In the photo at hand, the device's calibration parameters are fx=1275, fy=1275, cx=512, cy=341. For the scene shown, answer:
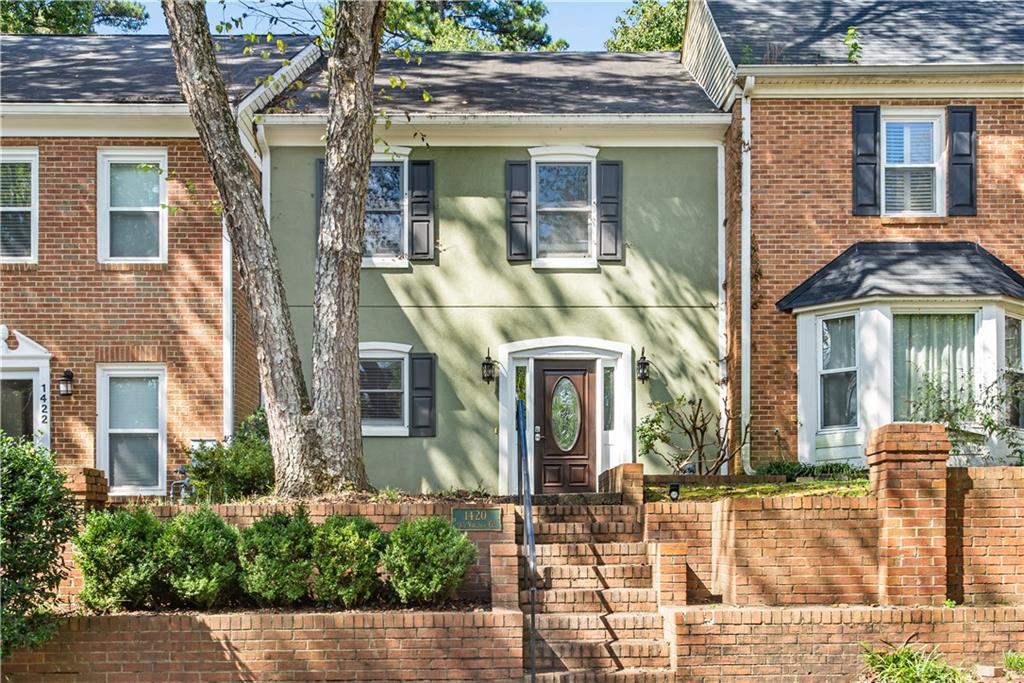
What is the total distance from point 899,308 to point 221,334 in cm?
818

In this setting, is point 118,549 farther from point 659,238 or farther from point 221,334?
point 659,238

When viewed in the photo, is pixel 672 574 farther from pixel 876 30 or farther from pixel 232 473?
pixel 876 30

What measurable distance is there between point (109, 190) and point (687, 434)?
789 centimetres

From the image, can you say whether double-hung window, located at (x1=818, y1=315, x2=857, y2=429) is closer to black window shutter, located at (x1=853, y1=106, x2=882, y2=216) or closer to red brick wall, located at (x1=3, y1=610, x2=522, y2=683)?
black window shutter, located at (x1=853, y1=106, x2=882, y2=216)

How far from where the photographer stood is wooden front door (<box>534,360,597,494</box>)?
16.7 metres

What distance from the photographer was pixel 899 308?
15109 mm

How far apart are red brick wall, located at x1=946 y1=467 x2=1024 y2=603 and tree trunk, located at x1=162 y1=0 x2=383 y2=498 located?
5150 millimetres

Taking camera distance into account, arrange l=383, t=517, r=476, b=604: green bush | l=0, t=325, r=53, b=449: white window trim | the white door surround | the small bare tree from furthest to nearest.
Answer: the white door surround < the small bare tree < l=0, t=325, r=53, b=449: white window trim < l=383, t=517, r=476, b=604: green bush

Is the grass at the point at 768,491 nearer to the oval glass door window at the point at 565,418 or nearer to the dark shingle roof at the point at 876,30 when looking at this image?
the oval glass door window at the point at 565,418

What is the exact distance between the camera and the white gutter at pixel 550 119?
53.9ft

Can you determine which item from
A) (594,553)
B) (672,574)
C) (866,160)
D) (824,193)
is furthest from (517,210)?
(672,574)

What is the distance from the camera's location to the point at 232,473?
12820 millimetres

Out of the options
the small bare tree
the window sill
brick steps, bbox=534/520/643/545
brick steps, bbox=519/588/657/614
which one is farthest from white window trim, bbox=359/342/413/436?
brick steps, bbox=519/588/657/614

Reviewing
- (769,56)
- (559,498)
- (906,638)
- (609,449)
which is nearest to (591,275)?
(609,449)
